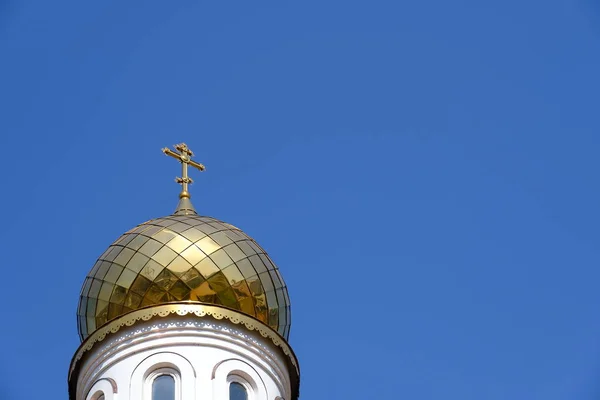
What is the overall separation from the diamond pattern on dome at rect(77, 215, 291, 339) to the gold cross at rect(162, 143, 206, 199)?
1570 millimetres

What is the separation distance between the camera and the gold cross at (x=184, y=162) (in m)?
27.6

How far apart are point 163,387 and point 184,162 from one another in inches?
191

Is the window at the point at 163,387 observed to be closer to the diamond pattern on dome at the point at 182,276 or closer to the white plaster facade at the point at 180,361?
the white plaster facade at the point at 180,361

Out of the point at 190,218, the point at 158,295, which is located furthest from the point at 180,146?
the point at 158,295

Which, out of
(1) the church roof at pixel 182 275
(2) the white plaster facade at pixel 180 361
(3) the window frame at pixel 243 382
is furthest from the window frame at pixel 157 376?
(1) the church roof at pixel 182 275

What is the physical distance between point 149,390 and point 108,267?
7.21 ft

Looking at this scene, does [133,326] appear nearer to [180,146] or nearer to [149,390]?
[149,390]

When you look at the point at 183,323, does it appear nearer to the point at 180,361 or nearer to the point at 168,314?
the point at 168,314

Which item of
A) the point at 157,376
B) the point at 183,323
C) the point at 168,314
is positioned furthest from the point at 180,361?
the point at 168,314

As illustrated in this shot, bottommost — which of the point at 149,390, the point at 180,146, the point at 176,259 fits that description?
the point at 149,390

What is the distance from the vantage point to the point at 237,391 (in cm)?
2466

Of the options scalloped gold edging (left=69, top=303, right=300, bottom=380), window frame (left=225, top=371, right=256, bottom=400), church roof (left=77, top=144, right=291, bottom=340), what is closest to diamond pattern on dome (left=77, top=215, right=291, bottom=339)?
church roof (left=77, top=144, right=291, bottom=340)

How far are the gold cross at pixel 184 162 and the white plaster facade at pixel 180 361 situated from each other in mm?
3341

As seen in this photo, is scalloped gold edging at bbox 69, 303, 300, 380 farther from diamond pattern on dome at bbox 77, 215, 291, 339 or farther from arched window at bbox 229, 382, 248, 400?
arched window at bbox 229, 382, 248, 400
